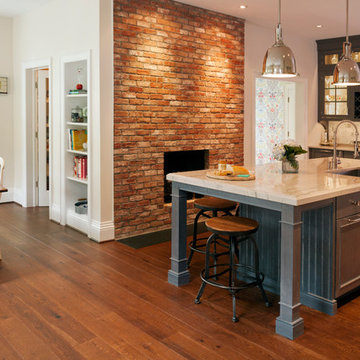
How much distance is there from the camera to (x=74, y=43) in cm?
509

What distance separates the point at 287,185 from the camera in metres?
3.09

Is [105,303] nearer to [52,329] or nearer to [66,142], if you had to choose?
[52,329]

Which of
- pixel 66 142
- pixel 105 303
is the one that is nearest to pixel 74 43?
pixel 66 142

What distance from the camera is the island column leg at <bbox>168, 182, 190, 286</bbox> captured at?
3.54m

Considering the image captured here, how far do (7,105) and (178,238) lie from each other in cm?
447

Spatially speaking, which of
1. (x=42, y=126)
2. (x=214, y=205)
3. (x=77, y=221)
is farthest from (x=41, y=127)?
(x=214, y=205)

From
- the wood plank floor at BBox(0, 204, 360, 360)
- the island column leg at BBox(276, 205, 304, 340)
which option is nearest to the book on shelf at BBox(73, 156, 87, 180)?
the wood plank floor at BBox(0, 204, 360, 360)

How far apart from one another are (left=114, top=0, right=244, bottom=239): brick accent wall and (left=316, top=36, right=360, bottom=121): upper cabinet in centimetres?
207

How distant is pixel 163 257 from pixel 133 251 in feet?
1.22

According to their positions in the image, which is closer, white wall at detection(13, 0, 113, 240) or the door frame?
white wall at detection(13, 0, 113, 240)

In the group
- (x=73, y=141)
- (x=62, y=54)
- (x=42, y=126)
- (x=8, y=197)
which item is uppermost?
(x=62, y=54)

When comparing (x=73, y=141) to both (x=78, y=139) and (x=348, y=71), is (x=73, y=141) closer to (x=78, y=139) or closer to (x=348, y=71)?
(x=78, y=139)

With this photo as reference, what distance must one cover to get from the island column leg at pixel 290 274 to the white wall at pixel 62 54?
8.37ft

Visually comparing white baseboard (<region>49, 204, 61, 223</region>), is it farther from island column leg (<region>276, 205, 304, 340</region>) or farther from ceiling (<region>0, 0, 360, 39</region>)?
island column leg (<region>276, 205, 304, 340</region>)
